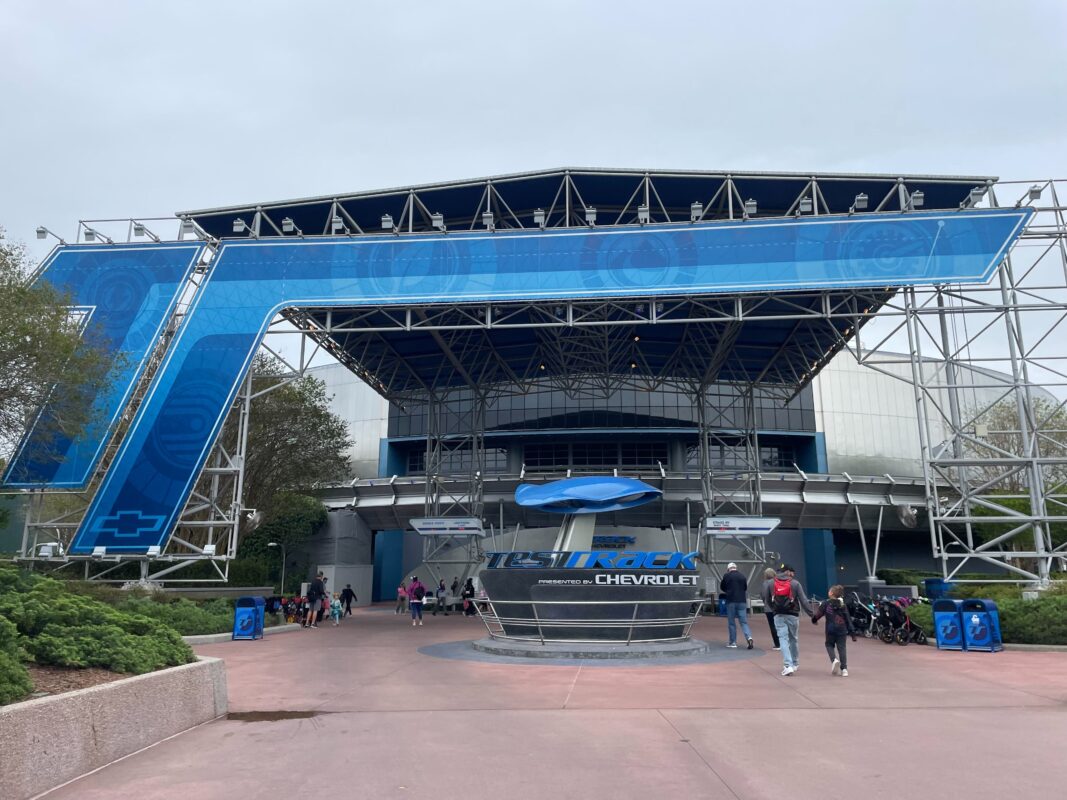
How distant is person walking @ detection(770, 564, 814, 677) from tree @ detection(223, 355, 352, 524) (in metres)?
24.1

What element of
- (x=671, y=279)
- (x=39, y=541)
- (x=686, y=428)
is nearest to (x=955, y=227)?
(x=671, y=279)

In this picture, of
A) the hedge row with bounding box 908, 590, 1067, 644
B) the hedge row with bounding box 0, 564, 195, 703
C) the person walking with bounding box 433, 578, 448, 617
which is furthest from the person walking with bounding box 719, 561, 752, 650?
the person walking with bounding box 433, 578, 448, 617

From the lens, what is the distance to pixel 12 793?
18.8 ft

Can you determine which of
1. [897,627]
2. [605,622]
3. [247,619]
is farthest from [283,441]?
[897,627]

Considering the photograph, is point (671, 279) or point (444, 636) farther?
point (671, 279)

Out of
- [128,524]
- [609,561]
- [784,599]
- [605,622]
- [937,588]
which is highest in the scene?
[128,524]

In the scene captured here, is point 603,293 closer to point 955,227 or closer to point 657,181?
point 657,181

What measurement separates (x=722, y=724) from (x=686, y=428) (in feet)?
125

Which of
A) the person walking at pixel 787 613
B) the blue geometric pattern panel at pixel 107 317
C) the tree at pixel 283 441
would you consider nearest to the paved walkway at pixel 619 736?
the person walking at pixel 787 613

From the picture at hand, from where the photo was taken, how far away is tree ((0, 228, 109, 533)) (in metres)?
19.0

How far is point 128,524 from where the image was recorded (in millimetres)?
24078

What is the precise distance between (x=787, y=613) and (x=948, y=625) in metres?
6.87

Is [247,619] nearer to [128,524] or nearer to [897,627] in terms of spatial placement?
[128,524]

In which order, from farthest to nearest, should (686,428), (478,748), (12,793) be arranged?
(686,428)
(478,748)
(12,793)
